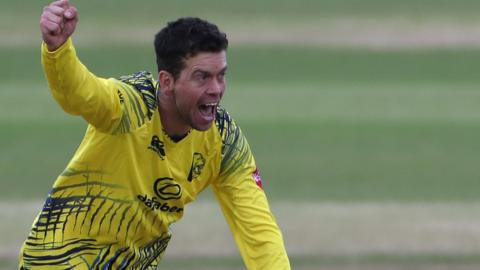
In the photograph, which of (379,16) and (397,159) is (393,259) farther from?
(379,16)

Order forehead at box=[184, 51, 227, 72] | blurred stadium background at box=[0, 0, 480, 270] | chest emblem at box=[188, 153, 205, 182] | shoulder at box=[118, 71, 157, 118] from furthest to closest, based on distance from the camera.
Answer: blurred stadium background at box=[0, 0, 480, 270] < chest emblem at box=[188, 153, 205, 182] < shoulder at box=[118, 71, 157, 118] < forehead at box=[184, 51, 227, 72]

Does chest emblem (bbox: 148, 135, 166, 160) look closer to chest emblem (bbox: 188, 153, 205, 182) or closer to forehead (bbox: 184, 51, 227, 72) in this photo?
chest emblem (bbox: 188, 153, 205, 182)

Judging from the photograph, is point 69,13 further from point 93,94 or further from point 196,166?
point 196,166

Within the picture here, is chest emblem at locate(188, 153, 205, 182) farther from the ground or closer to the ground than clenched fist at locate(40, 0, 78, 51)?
closer to the ground

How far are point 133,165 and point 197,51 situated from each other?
47cm

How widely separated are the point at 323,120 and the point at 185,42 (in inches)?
306

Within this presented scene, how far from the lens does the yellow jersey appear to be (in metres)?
3.98

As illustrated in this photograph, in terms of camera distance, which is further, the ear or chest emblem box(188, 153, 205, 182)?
chest emblem box(188, 153, 205, 182)

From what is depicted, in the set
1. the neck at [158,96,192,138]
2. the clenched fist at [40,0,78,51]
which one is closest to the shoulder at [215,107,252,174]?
the neck at [158,96,192,138]

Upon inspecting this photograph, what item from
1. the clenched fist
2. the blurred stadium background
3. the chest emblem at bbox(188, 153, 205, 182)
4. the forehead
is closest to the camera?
the clenched fist

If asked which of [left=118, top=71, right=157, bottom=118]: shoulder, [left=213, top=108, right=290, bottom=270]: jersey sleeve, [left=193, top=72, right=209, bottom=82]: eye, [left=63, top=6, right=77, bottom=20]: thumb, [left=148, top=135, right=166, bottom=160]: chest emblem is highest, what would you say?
[left=63, top=6, right=77, bottom=20]: thumb

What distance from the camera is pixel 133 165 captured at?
13.2 ft

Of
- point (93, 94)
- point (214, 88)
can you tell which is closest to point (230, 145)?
point (214, 88)

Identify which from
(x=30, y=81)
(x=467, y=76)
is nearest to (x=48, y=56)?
(x=30, y=81)
